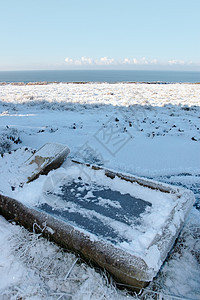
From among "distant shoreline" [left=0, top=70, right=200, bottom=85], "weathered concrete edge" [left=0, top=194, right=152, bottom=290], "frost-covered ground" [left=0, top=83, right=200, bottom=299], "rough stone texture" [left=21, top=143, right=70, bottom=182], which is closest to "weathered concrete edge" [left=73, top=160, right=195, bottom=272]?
"weathered concrete edge" [left=0, top=194, right=152, bottom=290]

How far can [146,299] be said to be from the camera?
1.59 metres

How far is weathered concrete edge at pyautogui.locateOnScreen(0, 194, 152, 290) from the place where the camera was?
5.00 ft

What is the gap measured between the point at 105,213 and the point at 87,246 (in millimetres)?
583

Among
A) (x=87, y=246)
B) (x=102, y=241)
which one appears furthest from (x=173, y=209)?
(x=87, y=246)

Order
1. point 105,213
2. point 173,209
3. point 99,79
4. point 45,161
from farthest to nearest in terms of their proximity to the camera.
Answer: point 99,79, point 45,161, point 105,213, point 173,209

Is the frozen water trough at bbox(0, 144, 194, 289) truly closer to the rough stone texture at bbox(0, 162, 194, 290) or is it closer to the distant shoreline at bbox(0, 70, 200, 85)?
the rough stone texture at bbox(0, 162, 194, 290)

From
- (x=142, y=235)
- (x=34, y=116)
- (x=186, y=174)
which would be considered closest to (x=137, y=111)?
(x=34, y=116)

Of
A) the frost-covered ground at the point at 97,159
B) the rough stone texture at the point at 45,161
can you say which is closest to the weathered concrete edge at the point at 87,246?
the frost-covered ground at the point at 97,159

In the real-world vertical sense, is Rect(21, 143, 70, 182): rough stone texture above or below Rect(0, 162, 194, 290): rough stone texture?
above

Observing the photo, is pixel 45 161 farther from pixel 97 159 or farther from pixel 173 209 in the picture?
pixel 173 209

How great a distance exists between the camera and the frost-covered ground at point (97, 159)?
5.66ft

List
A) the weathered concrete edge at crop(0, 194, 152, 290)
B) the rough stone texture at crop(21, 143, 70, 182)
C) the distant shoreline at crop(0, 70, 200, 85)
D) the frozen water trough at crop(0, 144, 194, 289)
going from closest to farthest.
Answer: the weathered concrete edge at crop(0, 194, 152, 290) < the frozen water trough at crop(0, 144, 194, 289) < the rough stone texture at crop(21, 143, 70, 182) < the distant shoreline at crop(0, 70, 200, 85)

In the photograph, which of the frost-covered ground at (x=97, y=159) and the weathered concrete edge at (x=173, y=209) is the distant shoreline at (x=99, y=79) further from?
the weathered concrete edge at (x=173, y=209)

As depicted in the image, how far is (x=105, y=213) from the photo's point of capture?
7.50ft
